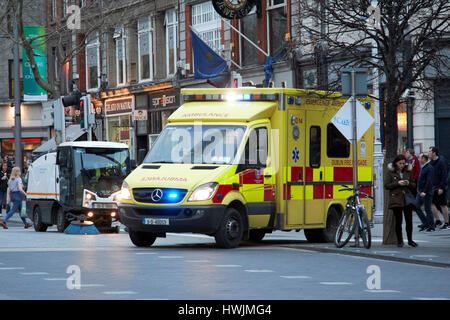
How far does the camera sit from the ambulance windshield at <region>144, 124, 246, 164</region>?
19.0m

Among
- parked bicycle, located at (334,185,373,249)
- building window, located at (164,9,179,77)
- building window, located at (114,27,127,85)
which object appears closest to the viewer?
parked bicycle, located at (334,185,373,249)

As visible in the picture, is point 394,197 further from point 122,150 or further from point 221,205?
point 122,150

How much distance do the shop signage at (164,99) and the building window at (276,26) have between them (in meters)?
6.34

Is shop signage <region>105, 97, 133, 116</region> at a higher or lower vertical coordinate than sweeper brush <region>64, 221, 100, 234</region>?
higher

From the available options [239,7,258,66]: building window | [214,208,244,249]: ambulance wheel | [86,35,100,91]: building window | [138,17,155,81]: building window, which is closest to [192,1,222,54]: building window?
[239,7,258,66]: building window

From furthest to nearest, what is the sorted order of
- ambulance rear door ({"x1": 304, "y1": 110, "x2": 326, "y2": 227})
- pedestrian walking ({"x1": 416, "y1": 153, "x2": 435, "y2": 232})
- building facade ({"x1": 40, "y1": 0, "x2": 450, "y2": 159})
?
building facade ({"x1": 40, "y1": 0, "x2": 450, "y2": 159}), pedestrian walking ({"x1": 416, "y1": 153, "x2": 435, "y2": 232}), ambulance rear door ({"x1": 304, "y1": 110, "x2": 326, "y2": 227})

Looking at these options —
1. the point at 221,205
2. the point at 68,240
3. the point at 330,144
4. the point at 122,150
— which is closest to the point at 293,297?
the point at 221,205

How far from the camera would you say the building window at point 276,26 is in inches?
1403

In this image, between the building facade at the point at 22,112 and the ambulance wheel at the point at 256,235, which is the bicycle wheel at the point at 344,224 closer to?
A: the ambulance wheel at the point at 256,235

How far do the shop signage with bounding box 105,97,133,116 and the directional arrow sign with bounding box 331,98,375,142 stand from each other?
27185 mm

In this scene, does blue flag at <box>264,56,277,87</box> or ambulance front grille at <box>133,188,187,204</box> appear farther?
blue flag at <box>264,56,277,87</box>

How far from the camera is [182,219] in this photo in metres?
18.2

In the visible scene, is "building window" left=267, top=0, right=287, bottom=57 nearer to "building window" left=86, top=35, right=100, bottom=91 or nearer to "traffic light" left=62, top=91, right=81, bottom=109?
"traffic light" left=62, top=91, right=81, bottom=109

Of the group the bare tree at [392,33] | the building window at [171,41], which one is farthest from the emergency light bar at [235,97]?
the building window at [171,41]
